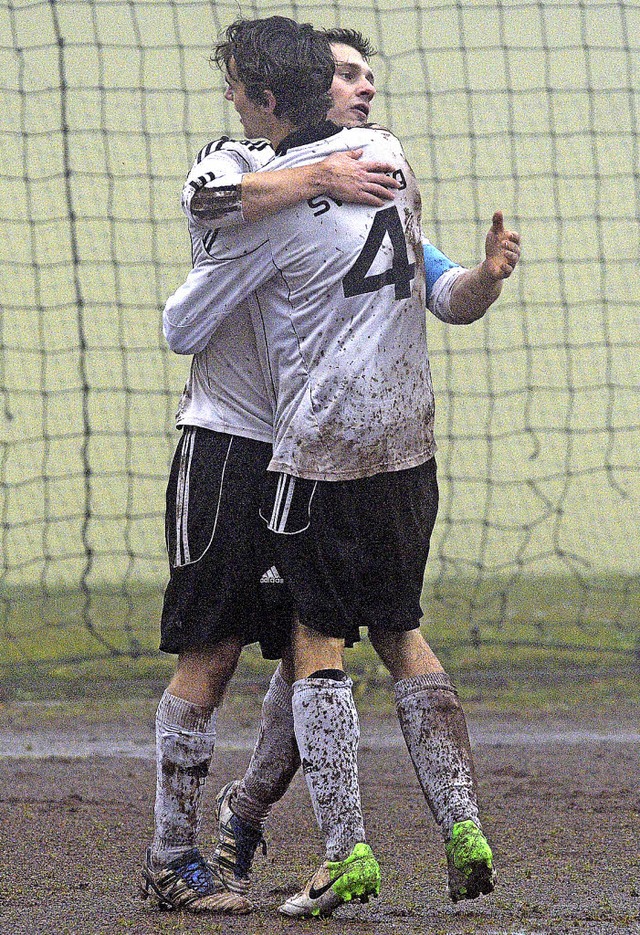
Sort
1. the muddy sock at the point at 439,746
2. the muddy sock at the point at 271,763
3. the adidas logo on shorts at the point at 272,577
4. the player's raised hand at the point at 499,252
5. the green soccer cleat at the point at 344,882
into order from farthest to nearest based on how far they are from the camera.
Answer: the muddy sock at the point at 271,763 < the player's raised hand at the point at 499,252 < the adidas logo on shorts at the point at 272,577 < the muddy sock at the point at 439,746 < the green soccer cleat at the point at 344,882

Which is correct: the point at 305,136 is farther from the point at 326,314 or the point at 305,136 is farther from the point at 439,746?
the point at 439,746

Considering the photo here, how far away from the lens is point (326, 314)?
274 cm

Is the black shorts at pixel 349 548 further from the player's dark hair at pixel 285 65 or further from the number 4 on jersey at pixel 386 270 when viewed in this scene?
the player's dark hair at pixel 285 65

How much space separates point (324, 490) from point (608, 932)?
1.04m

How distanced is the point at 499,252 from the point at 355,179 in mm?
404

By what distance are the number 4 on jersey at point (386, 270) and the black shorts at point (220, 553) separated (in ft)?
1.38

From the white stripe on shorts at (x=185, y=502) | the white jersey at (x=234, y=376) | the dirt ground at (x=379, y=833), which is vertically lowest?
the dirt ground at (x=379, y=833)

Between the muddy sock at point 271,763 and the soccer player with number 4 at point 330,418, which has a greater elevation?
the soccer player with number 4 at point 330,418

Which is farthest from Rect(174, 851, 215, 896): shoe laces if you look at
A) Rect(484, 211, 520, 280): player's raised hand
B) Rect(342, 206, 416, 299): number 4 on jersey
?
Rect(484, 211, 520, 280): player's raised hand

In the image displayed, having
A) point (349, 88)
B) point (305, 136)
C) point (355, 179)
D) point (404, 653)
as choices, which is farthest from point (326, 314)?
point (404, 653)

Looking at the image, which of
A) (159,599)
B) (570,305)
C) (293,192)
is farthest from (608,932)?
(159,599)

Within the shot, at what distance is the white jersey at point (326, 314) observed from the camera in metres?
2.74

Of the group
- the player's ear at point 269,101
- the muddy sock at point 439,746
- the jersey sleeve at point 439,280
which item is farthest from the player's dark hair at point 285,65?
the muddy sock at point 439,746

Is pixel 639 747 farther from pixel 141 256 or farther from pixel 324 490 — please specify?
pixel 141 256
